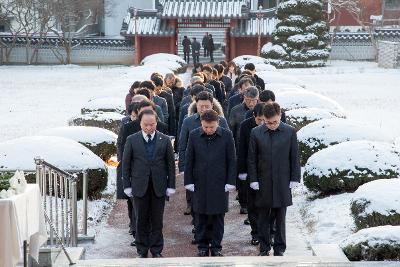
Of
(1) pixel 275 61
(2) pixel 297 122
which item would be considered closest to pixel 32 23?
(1) pixel 275 61

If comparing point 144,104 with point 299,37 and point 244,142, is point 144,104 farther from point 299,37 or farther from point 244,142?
point 299,37

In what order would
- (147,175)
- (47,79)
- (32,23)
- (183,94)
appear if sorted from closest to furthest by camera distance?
(147,175) < (183,94) < (47,79) < (32,23)

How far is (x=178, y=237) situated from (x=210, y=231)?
124cm

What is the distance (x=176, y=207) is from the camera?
12.5m

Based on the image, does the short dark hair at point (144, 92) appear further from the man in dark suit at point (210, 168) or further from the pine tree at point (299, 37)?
the pine tree at point (299, 37)

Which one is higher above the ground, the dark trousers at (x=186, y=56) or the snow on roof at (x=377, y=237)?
the snow on roof at (x=377, y=237)

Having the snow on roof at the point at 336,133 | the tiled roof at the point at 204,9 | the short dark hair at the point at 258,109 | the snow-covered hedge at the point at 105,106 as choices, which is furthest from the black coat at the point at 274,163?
the tiled roof at the point at 204,9

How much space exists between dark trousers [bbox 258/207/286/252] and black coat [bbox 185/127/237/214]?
474 mm

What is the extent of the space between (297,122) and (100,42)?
3633 cm

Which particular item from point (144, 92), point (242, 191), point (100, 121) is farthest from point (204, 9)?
point (242, 191)

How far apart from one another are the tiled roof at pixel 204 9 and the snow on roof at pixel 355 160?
36.6m

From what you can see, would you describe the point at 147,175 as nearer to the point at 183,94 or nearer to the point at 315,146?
Result: the point at 315,146

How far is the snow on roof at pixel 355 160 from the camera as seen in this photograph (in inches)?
475

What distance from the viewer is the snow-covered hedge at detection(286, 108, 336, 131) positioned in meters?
16.9
